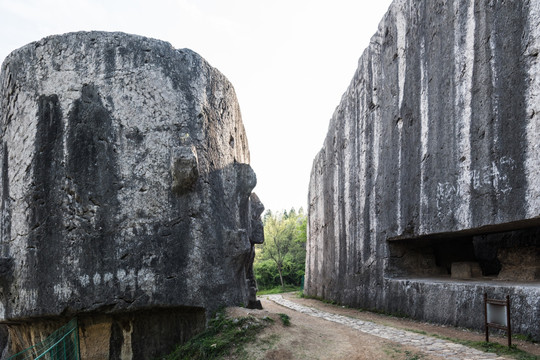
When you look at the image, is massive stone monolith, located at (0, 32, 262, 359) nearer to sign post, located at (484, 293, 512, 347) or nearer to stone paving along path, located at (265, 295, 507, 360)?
stone paving along path, located at (265, 295, 507, 360)

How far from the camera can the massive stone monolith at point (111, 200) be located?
6566mm

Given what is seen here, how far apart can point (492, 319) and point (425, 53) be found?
18.8ft

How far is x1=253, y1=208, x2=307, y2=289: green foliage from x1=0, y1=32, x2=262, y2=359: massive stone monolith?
2004 centimetres

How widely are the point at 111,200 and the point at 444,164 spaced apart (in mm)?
6192

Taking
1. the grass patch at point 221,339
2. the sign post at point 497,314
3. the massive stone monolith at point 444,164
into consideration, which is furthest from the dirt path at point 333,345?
the massive stone monolith at point 444,164

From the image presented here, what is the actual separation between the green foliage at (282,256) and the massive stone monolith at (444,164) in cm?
1294

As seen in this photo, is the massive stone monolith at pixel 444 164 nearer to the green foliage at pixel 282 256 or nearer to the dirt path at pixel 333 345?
the dirt path at pixel 333 345

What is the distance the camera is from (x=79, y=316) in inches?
261

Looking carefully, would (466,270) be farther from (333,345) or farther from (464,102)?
(333,345)

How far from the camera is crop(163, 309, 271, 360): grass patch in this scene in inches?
241

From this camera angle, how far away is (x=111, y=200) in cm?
671

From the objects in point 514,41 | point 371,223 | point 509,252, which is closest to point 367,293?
point 371,223

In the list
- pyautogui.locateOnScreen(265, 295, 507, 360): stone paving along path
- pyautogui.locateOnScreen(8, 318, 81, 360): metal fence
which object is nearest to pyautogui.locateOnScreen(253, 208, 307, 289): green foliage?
pyautogui.locateOnScreen(265, 295, 507, 360): stone paving along path

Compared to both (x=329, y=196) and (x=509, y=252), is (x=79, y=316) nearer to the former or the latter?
(x=509, y=252)
